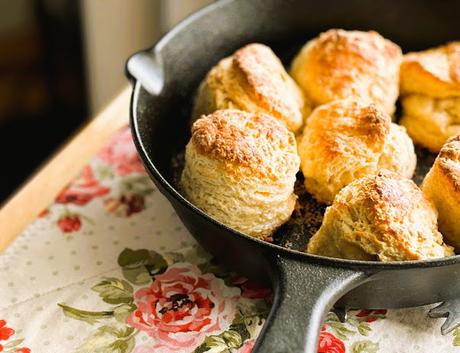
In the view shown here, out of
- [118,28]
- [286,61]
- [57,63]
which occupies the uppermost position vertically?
[286,61]

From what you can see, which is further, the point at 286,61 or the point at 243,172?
the point at 286,61

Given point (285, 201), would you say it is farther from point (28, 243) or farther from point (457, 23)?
point (457, 23)

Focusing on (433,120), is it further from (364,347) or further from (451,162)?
(364,347)

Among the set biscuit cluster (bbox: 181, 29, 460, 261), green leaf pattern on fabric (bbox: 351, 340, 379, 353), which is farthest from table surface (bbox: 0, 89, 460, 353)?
biscuit cluster (bbox: 181, 29, 460, 261)

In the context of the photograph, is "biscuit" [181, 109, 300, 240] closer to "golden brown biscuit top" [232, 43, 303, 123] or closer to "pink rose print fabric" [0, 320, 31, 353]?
"golden brown biscuit top" [232, 43, 303, 123]

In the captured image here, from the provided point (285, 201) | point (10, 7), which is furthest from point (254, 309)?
point (10, 7)

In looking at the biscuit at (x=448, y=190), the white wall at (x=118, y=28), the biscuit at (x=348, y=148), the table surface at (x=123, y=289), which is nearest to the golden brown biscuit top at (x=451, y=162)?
the biscuit at (x=448, y=190)

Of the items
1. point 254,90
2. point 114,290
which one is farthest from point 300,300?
point 254,90
